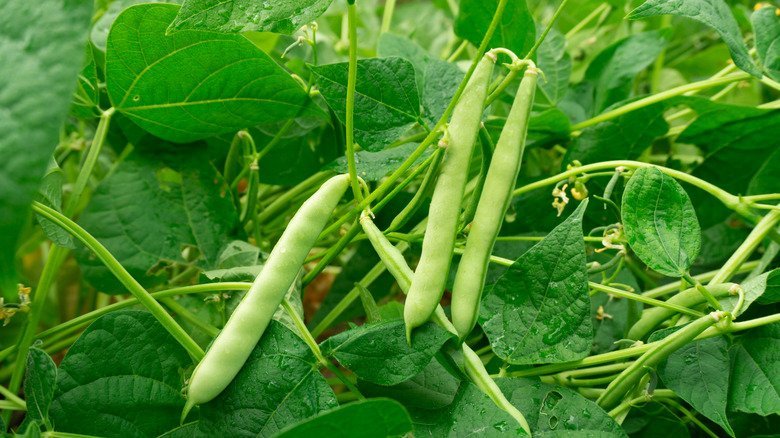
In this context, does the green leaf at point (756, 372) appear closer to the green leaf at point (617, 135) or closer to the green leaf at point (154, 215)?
the green leaf at point (617, 135)

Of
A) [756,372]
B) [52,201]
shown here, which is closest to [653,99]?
[756,372]

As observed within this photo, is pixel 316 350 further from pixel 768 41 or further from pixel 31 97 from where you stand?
pixel 768 41

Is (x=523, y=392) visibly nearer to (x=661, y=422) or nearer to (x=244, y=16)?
(x=661, y=422)

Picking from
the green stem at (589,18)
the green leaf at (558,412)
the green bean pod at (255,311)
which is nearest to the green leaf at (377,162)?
the green bean pod at (255,311)

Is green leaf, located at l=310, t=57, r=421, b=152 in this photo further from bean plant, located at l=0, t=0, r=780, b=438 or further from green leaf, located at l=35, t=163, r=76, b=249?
green leaf, located at l=35, t=163, r=76, b=249

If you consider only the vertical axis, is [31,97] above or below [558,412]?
above
